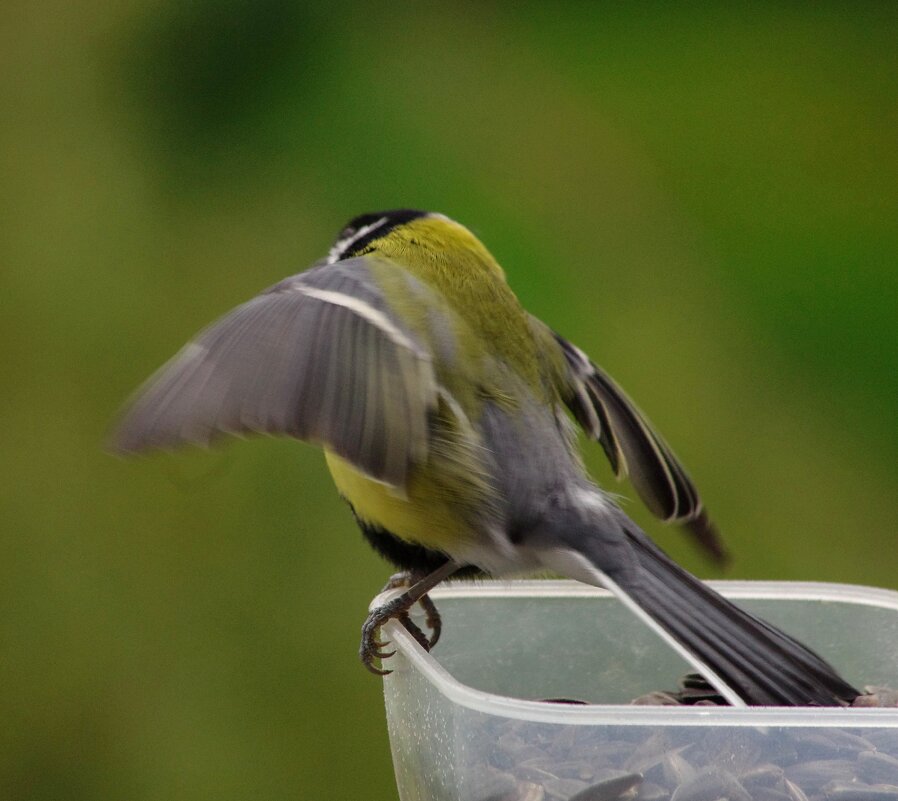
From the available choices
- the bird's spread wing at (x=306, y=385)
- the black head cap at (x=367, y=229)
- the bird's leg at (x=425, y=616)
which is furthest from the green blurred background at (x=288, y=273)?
the bird's spread wing at (x=306, y=385)

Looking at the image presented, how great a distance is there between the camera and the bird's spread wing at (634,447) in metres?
1.23

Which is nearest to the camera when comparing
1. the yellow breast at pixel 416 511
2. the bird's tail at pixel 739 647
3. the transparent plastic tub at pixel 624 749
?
the transparent plastic tub at pixel 624 749

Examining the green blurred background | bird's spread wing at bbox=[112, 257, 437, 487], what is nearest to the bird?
bird's spread wing at bbox=[112, 257, 437, 487]

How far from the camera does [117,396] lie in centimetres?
178

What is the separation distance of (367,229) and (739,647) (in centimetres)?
59

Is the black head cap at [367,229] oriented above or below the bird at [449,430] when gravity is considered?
above

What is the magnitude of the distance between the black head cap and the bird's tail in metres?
0.47

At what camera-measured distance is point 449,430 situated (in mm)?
1014

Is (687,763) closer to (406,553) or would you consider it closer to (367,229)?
(406,553)

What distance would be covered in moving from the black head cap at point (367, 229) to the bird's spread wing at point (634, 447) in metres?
0.19

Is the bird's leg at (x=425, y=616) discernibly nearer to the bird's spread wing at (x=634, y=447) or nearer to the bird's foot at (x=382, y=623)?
the bird's foot at (x=382, y=623)

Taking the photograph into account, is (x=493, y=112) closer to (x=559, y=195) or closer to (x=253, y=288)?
(x=559, y=195)

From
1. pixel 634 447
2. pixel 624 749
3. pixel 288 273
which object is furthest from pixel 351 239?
pixel 624 749

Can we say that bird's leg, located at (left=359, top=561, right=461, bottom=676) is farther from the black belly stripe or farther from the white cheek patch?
the white cheek patch
